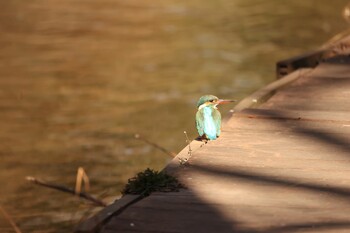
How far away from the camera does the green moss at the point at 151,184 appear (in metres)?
4.98

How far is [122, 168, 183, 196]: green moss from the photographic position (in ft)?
16.3

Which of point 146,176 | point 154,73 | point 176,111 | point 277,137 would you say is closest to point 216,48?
point 154,73

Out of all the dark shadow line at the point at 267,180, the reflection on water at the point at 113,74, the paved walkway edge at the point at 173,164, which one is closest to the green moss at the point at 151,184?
the paved walkway edge at the point at 173,164

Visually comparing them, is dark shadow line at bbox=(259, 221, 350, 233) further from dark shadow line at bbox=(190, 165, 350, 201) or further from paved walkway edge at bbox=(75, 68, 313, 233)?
paved walkway edge at bbox=(75, 68, 313, 233)

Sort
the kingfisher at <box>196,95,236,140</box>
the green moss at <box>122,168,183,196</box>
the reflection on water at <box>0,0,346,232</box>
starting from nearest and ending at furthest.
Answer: the green moss at <box>122,168,183,196</box>, the kingfisher at <box>196,95,236,140</box>, the reflection on water at <box>0,0,346,232</box>

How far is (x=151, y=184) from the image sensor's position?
16.4 ft

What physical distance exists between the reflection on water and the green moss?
212 centimetres

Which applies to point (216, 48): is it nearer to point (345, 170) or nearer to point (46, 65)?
point (46, 65)

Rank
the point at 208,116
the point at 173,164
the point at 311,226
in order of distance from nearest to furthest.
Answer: the point at 311,226 → the point at 173,164 → the point at 208,116

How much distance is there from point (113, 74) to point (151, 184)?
7.86 m

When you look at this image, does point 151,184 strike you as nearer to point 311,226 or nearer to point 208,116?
point 311,226

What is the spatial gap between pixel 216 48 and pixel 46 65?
2389mm

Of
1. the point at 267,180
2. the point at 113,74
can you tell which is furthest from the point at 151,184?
the point at 113,74

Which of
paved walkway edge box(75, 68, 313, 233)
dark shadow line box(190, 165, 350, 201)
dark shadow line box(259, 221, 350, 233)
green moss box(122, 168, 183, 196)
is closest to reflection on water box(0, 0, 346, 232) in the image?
paved walkway edge box(75, 68, 313, 233)
